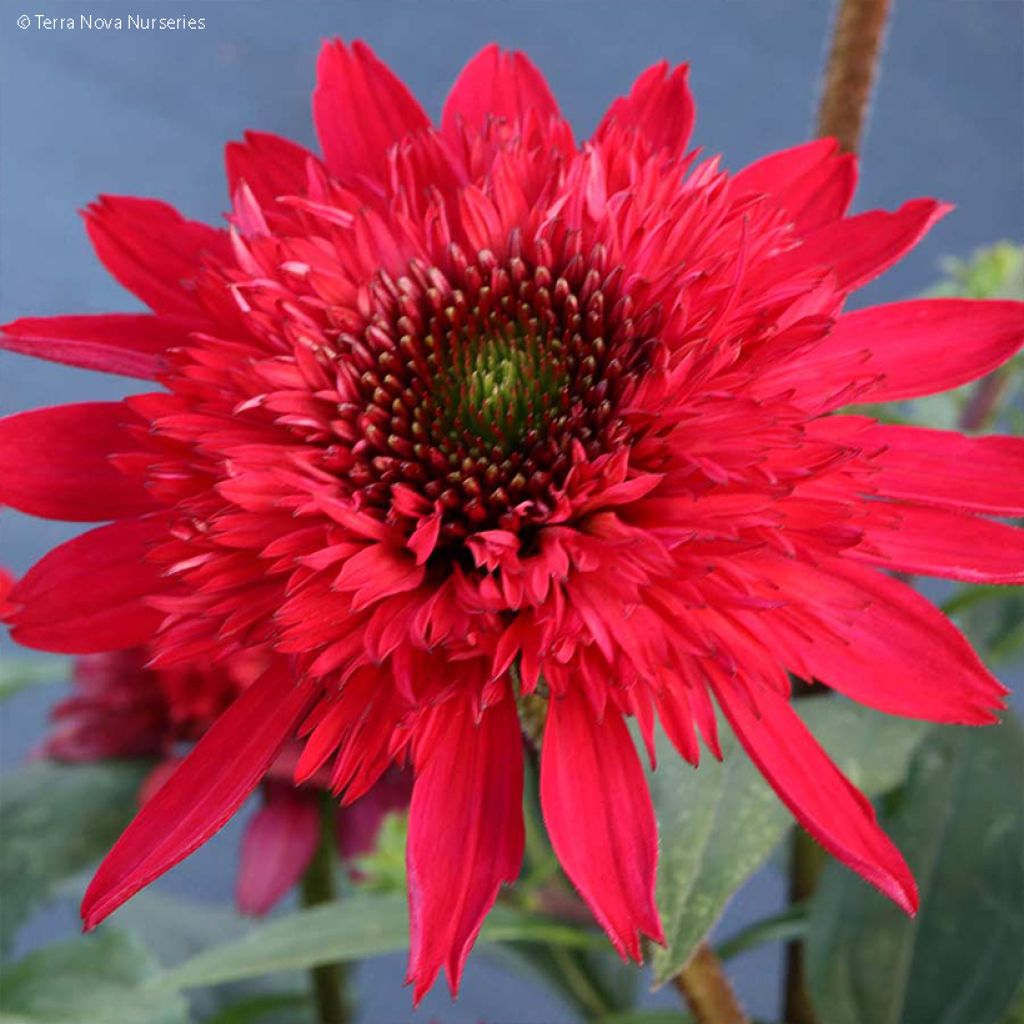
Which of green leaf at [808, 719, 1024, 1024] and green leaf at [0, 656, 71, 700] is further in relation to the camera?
green leaf at [0, 656, 71, 700]

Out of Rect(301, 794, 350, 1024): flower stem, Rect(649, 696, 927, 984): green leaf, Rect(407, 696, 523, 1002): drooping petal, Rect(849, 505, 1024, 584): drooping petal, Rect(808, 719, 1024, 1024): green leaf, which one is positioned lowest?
Rect(301, 794, 350, 1024): flower stem

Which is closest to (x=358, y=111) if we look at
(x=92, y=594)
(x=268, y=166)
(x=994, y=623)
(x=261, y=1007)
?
(x=268, y=166)

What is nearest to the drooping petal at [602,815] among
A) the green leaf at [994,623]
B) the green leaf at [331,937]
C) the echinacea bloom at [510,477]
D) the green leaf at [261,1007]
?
the echinacea bloom at [510,477]

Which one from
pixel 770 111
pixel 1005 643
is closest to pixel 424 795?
pixel 1005 643

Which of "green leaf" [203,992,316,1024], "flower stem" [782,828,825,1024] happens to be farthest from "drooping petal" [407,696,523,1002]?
"green leaf" [203,992,316,1024]

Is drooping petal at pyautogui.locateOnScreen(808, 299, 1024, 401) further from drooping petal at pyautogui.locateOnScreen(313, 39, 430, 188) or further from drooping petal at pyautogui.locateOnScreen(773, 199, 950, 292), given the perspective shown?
drooping petal at pyautogui.locateOnScreen(313, 39, 430, 188)

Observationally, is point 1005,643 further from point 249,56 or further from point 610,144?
point 249,56

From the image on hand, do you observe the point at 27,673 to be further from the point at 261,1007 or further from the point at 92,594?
the point at 92,594
